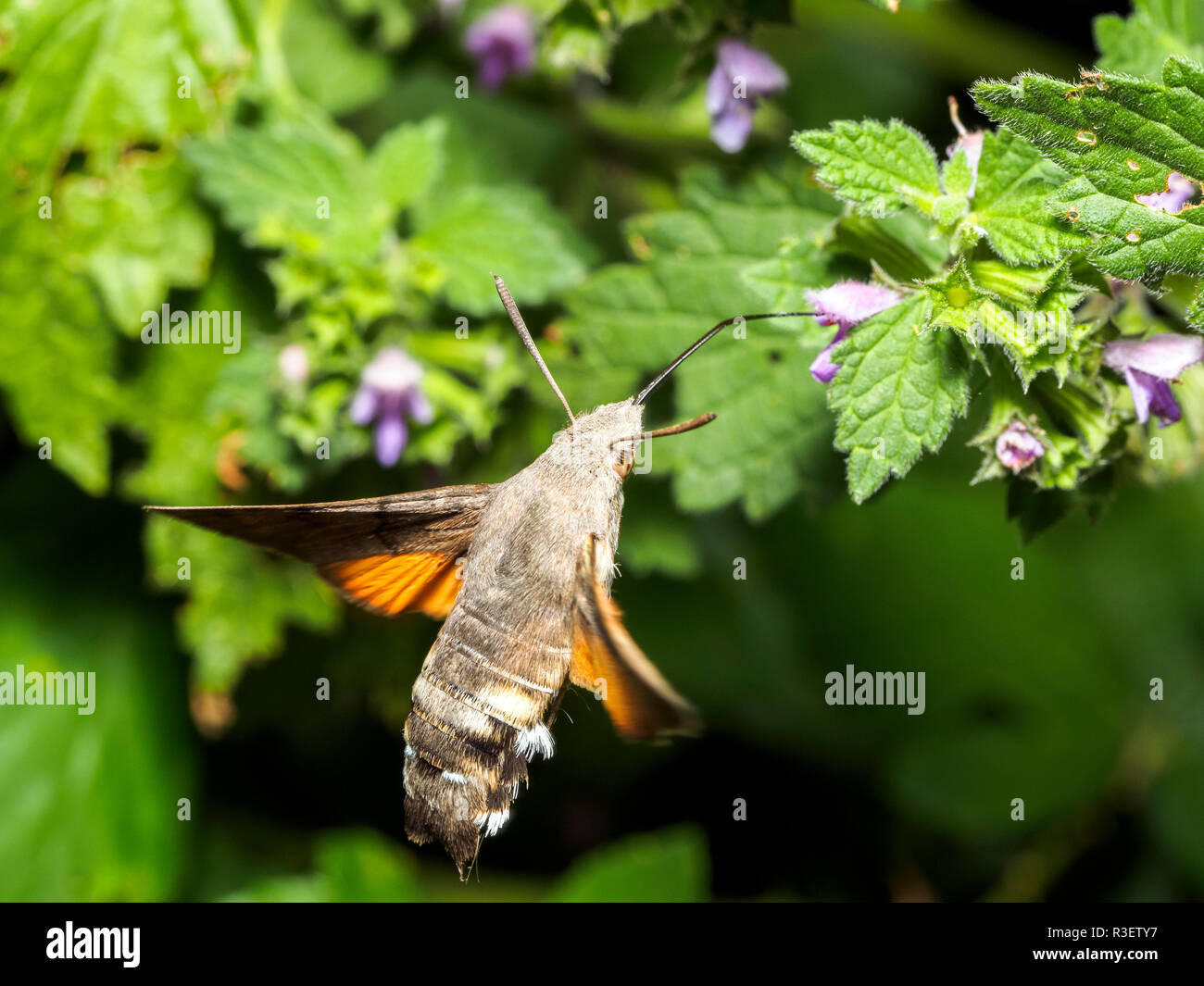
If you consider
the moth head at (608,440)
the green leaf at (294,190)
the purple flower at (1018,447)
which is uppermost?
the green leaf at (294,190)

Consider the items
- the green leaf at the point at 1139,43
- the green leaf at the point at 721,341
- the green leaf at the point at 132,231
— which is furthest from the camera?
the green leaf at the point at 132,231

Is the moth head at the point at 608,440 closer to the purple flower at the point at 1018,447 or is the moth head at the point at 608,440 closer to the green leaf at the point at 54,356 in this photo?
the purple flower at the point at 1018,447

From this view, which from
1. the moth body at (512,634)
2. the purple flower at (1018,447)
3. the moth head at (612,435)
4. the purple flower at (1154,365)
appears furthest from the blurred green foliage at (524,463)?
the moth body at (512,634)

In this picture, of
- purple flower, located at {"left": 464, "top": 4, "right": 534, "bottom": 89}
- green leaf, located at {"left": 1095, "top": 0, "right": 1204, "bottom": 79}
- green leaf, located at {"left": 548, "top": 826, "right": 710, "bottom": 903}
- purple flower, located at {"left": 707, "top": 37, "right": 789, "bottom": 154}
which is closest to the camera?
green leaf, located at {"left": 1095, "top": 0, "right": 1204, "bottom": 79}

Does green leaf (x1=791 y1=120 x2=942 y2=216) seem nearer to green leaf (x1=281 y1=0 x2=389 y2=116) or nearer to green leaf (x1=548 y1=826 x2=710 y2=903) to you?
green leaf (x1=281 y1=0 x2=389 y2=116)

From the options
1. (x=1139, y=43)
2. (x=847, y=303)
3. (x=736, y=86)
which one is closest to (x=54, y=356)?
(x=736, y=86)

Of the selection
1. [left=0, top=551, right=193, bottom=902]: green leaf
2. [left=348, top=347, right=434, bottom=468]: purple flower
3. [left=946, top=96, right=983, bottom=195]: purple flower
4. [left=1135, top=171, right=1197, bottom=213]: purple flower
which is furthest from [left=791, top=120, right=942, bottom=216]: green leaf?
[left=0, top=551, right=193, bottom=902]: green leaf
